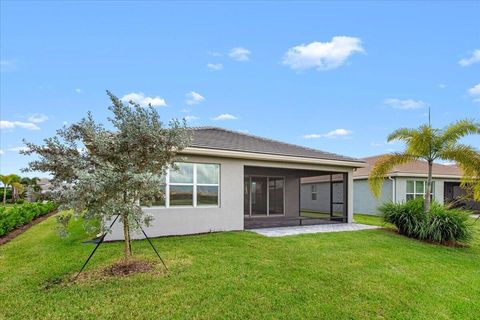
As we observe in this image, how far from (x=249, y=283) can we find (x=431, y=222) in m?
8.84

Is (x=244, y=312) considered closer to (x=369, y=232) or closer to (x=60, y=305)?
(x=60, y=305)

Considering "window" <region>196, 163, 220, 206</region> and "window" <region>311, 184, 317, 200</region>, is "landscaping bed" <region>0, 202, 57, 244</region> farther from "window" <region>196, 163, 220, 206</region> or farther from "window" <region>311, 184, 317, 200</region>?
"window" <region>311, 184, 317, 200</region>

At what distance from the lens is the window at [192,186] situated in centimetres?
1026

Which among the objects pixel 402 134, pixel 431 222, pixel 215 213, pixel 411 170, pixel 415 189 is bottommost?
pixel 431 222

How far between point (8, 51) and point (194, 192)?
9189mm

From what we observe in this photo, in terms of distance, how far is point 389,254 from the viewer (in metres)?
8.84

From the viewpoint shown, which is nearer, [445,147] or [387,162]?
[445,147]

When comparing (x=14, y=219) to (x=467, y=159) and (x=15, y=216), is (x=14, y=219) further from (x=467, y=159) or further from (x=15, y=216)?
(x=467, y=159)

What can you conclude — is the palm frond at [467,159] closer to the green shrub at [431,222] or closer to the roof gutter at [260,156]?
the green shrub at [431,222]

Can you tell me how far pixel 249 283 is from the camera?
5.87m

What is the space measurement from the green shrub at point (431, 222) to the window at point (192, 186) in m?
7.26

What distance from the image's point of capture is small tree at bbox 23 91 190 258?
5.70 meters

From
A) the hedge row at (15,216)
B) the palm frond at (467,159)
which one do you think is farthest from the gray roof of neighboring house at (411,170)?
the hedge row at (15,216)

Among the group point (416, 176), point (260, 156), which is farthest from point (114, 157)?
point (416, 176)
